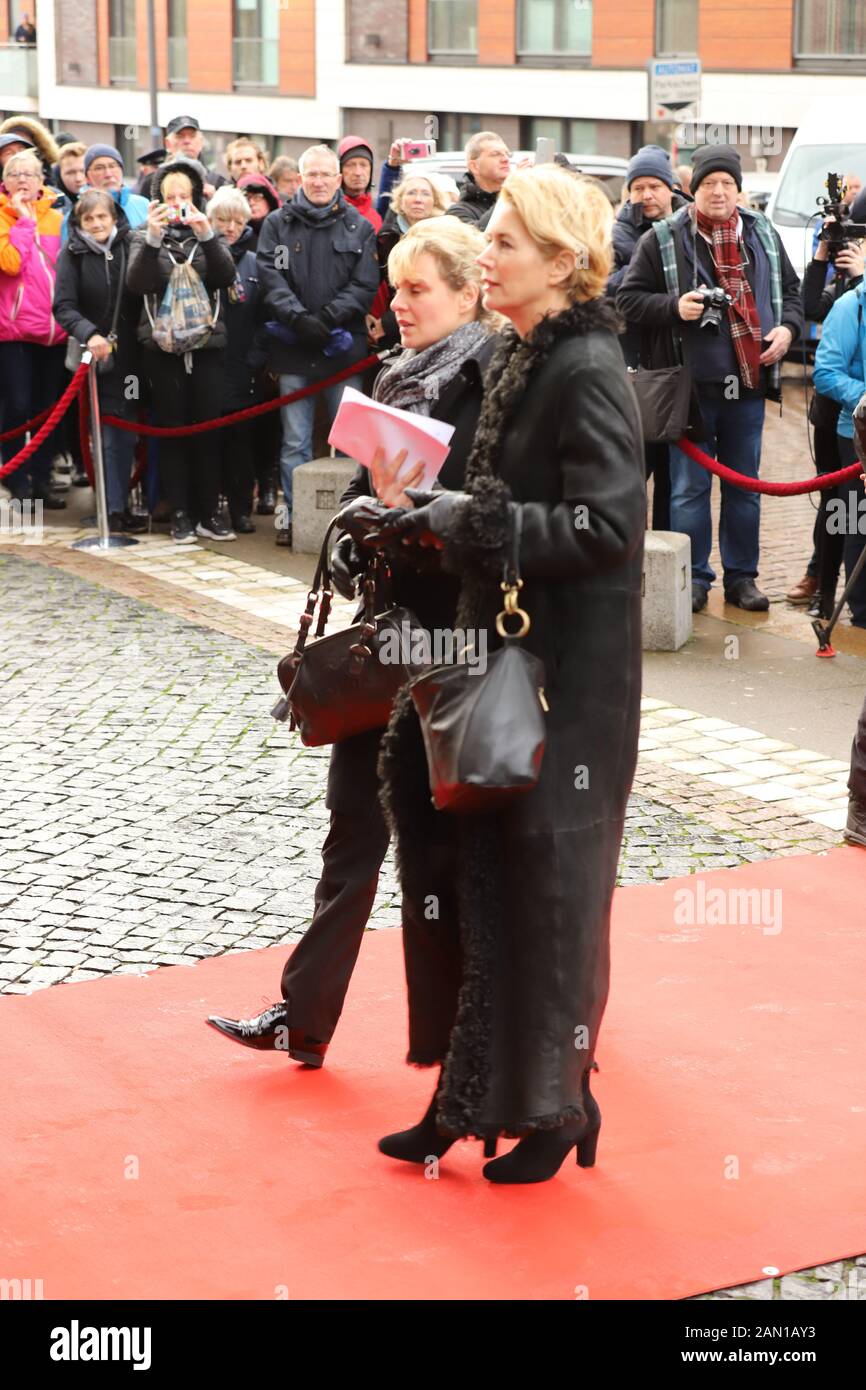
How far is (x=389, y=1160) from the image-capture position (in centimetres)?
474

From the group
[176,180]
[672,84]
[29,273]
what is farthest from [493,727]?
[672,84]

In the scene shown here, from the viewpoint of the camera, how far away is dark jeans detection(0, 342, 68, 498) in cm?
1323

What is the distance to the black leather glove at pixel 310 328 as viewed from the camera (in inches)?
477

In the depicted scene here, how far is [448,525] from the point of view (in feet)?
13.8

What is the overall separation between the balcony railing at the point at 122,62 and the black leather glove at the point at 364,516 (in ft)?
134

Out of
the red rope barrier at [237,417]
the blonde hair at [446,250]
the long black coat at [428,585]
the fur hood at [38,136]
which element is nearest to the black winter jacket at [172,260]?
the red rope barrier at [237,417]

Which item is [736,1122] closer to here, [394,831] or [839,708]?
[394,831]

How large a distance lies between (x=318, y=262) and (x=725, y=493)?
10.1 feet

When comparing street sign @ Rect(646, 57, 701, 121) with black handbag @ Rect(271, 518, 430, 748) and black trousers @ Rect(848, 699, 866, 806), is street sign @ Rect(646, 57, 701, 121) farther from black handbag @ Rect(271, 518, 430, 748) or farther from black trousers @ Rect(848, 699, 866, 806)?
black handbag @ Rect(271, 518, 430, 748)

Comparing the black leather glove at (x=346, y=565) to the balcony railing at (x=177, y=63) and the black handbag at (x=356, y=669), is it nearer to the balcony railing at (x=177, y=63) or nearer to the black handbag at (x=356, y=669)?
the black handbag at (x=356, y=669)

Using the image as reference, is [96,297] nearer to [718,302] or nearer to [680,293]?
[680,293]

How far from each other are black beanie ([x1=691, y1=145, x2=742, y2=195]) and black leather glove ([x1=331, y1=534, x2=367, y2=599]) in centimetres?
589
